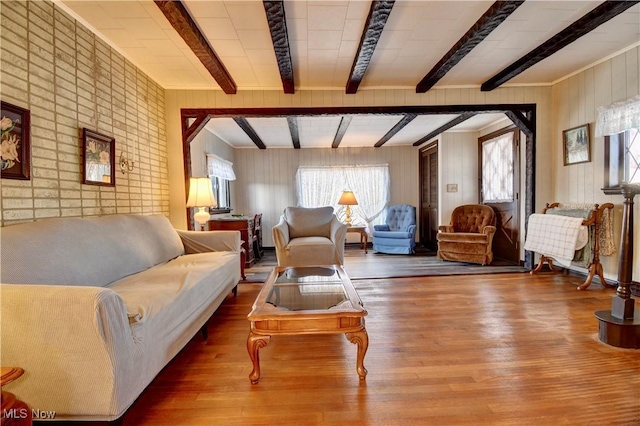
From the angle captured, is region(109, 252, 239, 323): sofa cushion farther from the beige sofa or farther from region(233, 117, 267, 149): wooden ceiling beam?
region(233, 117, 267, 149): wooden ceiling beam

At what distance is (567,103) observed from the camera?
11.9ft

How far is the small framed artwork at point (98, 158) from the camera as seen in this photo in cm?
228

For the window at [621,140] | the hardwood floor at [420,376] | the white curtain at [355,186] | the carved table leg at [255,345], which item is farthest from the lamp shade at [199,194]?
the window at [621,140]

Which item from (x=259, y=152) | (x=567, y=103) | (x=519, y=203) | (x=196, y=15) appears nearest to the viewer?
(x=196, y=15)

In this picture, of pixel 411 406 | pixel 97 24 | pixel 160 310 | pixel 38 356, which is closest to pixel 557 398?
pixel 411 406

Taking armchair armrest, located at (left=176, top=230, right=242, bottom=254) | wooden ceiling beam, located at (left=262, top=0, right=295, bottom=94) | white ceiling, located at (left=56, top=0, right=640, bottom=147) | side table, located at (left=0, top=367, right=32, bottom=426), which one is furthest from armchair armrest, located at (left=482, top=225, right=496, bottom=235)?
side table, located at (left=0, top=367, right=32, bottom=426)

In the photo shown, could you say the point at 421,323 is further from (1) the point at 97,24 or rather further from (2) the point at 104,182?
(1) the point at 97,24

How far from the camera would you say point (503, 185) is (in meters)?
4.80

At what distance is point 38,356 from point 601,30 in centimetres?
437

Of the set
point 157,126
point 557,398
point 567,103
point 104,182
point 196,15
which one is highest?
point 196,15

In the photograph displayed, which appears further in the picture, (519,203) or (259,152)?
(259,152)

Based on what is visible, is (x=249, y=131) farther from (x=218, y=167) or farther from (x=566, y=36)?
(x=566, y=36)

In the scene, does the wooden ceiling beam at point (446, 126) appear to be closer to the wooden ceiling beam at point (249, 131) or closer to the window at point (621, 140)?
the window at point (621, 140)

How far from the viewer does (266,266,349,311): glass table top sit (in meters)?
1.83
